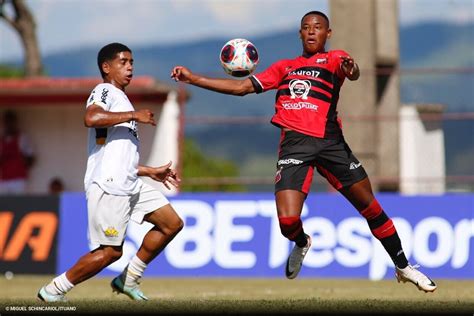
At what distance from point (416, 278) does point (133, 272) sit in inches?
101

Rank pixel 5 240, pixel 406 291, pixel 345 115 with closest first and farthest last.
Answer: pixel 406 291
pixel 5 240
pixel 345 115

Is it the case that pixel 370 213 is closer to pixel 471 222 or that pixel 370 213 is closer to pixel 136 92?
pixel 471 222

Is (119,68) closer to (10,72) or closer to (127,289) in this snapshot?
(127,289)

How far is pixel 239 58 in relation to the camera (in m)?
11.5

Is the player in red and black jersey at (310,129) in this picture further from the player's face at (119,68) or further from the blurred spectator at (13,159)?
the blurred spectator at (13,159)

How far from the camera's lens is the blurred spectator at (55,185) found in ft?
82.2

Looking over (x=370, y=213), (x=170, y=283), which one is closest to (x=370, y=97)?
(x=170, y=283)

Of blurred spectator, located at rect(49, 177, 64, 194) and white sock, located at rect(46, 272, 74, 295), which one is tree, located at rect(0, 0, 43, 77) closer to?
blurred spectator, located at rect(49, 177, 64, 194)

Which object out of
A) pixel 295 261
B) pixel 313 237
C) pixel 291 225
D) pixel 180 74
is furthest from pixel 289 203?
pixel 313 237

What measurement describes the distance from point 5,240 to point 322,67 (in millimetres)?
8322

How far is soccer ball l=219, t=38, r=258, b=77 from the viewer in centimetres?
1147

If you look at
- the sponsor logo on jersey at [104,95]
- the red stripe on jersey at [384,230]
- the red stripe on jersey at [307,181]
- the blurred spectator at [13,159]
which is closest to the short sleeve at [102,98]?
the sponsor logo on jersey at [104,95]

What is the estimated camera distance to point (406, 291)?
13867 mm

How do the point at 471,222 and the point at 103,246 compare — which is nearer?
the point at 103,246
